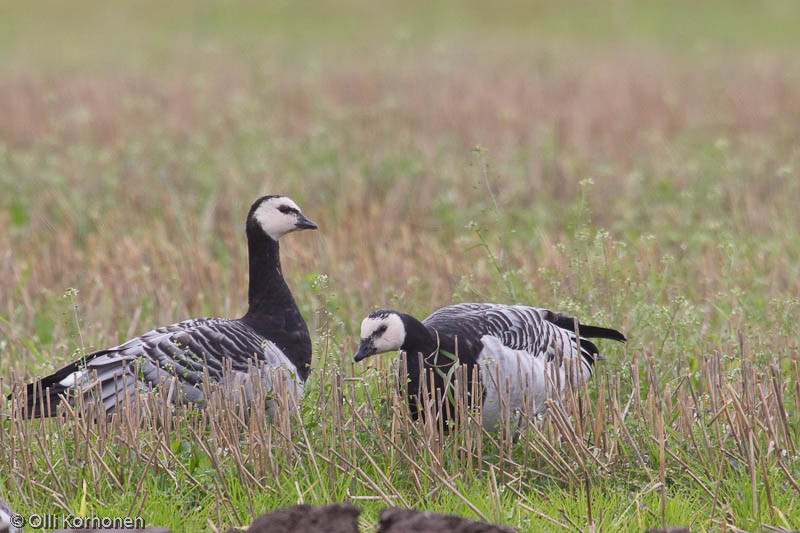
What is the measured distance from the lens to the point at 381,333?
4.74m

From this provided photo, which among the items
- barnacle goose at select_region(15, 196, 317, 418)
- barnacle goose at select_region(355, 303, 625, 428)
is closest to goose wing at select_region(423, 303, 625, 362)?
barnacle goose at select_region(355, 303, 625, 428)

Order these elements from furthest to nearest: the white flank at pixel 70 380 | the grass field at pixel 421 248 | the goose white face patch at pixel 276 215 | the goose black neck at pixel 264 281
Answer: the goose white face patch at pixel 276 215, the goose black neck at pixel 264 281, the white flank at pixel 70 380, the grass field at pixel 421 248

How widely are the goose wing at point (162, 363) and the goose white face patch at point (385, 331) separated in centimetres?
55

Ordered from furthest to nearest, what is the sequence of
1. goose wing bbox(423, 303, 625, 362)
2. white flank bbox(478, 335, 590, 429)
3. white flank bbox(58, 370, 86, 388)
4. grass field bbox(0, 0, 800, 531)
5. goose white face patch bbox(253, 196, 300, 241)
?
1. goose white face patch bbox(253, 196, 300, 241)
2. goose wing bbox(423, 303, 625, 362)
3. white flank bbox(58, 370, 86, 388)
4. white flank bbox(478, 335, 590, 429)
5. grass field bbox(0, 0, 800, 531)

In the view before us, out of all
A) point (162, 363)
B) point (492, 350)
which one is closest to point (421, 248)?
point (492, 350)

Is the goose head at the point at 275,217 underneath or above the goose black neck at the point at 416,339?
above

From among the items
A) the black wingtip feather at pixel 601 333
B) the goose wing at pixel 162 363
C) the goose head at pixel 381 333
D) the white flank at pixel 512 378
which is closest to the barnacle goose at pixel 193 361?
the goose wing at pixel 162 363

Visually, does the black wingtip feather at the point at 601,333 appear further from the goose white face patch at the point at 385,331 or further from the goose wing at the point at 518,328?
the goose white face patch at the point at 385,331

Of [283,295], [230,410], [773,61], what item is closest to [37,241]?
[283,295]

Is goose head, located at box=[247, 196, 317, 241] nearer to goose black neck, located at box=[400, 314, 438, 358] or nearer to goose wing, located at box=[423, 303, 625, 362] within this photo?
goose wing, located at box=[423, 303, 625, 362]

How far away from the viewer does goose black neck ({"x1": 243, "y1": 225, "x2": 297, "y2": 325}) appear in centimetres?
547

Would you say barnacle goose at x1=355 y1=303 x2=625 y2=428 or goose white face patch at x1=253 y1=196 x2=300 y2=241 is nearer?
barnacle goose at x1=355 y1=303 x2=625 y2=428

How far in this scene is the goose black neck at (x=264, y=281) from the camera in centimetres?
547

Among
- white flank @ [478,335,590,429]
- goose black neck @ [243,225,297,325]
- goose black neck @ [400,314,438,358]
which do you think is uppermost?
goose black neck @ [243,225,297,325]
